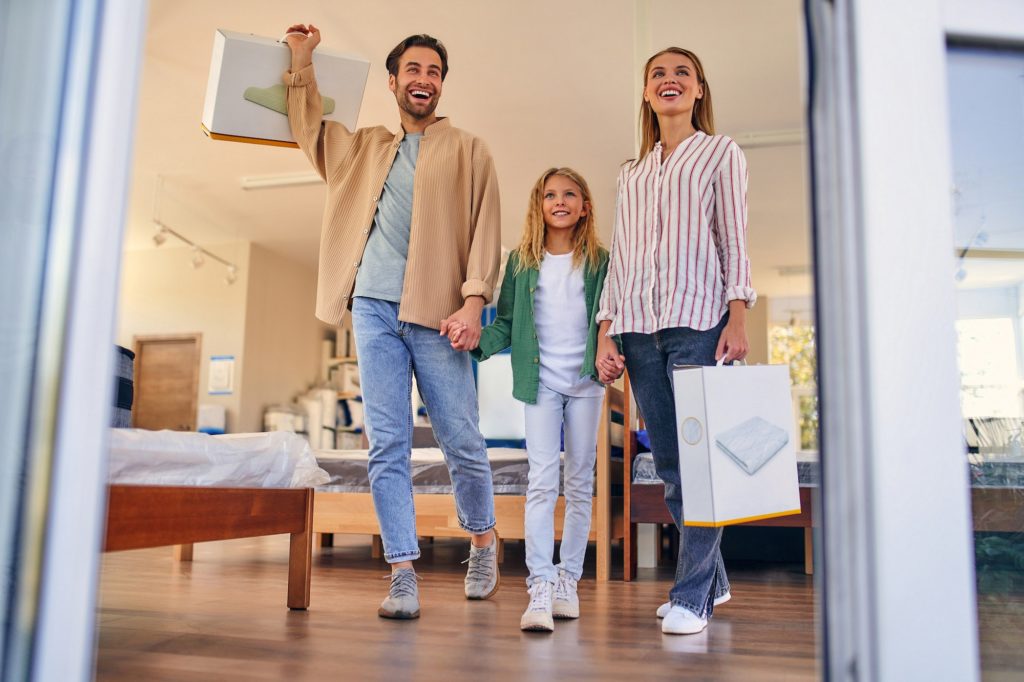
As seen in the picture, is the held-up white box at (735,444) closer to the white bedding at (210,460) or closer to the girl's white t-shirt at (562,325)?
the girl's white t-shirt at (562,325)

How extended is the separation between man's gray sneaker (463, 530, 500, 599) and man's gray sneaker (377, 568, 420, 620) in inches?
13.7

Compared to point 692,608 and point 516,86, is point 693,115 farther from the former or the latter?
point 516,86

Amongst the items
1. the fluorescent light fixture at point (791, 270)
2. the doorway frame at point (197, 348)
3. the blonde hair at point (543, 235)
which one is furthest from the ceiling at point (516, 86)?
the blonde hair at point (543, 235)

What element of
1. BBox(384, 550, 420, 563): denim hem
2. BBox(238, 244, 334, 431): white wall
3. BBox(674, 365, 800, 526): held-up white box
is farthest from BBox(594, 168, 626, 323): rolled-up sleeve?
BBox(238, 244, 334, 431): white wall

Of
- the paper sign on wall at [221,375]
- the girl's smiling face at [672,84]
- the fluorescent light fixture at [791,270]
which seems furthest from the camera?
the fluorescent light fixture at [791,270]

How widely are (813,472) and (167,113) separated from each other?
431cm

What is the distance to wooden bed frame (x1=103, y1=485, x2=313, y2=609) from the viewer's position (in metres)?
1.32

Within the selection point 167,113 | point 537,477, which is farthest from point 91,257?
point 167,113

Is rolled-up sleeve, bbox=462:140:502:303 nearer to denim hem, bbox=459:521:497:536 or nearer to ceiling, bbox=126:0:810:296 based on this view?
denim hem, bbox=459:521:497:536

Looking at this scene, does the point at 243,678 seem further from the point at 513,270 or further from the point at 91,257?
the point at 513,270

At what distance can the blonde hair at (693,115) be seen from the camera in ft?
6.38

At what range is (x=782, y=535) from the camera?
3.85m

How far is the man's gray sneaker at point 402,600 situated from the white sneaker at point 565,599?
13.0 inches

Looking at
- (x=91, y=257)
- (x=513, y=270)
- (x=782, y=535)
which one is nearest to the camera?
(x=91, y=257)
